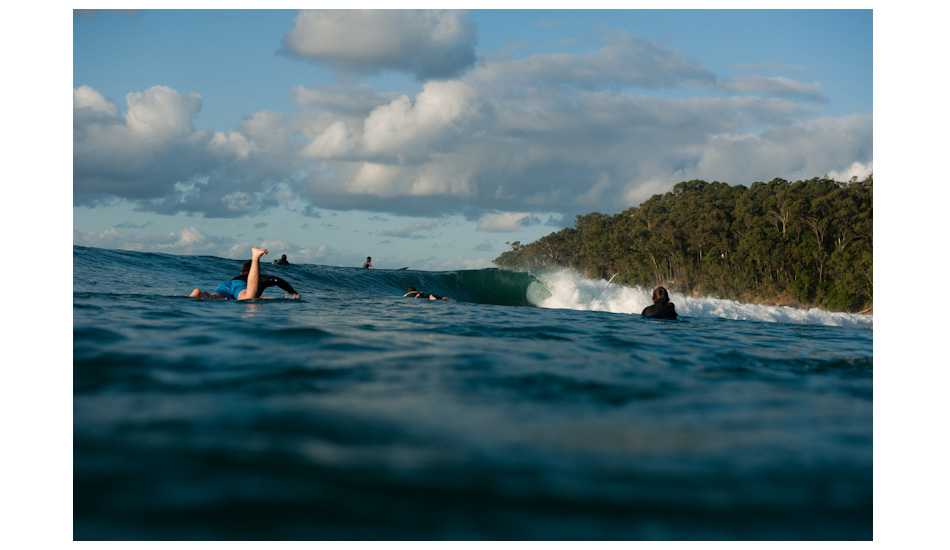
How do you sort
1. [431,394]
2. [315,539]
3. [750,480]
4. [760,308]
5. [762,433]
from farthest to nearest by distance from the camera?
[760,308] < [431,394] < [762,433] < [750,480] < [315,539]

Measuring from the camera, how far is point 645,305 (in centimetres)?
2534

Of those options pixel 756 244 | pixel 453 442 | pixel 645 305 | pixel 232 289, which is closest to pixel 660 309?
pixel 232 289

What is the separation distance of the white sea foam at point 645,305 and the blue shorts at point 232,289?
13.6m

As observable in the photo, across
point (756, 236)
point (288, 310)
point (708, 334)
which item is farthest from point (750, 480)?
point (756, 236)

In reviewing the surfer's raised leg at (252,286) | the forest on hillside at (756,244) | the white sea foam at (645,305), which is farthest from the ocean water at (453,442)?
the forest on hillside at (756,244)

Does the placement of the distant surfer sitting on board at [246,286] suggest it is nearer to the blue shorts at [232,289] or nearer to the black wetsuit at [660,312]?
the blue shorts at [232,289]

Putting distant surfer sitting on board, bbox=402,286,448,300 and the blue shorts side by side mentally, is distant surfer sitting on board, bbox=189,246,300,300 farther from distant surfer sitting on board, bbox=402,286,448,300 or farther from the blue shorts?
distant surfer sitting on board, bbox=402,286,448,300

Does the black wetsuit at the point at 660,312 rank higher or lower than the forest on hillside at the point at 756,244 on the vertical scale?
lower

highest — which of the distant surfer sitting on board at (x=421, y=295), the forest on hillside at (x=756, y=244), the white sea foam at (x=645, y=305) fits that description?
the forest on hillside at (x=756, y=244)

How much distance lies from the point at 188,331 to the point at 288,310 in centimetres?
332

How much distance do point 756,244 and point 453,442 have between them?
58.8 meters

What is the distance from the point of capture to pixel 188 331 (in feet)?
21.4

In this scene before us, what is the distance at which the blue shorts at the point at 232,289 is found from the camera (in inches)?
455

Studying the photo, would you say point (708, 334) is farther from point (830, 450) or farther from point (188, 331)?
point (188, 331)
